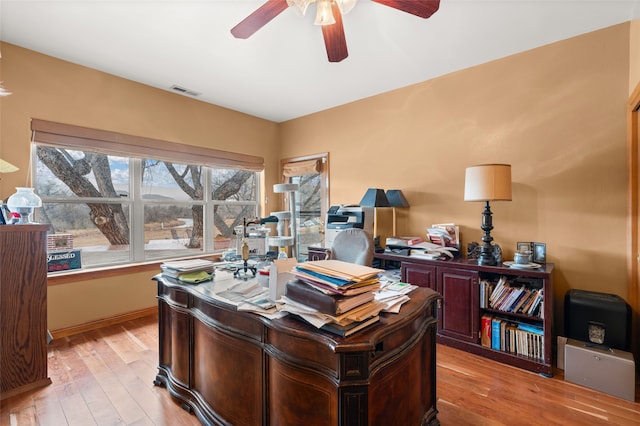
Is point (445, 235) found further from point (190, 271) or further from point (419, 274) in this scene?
point (190, 271)

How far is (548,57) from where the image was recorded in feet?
8.68

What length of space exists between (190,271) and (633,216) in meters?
3.31

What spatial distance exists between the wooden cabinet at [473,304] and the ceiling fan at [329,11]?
2008 mm

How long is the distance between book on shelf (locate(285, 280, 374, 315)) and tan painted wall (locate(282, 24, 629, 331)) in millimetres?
2327

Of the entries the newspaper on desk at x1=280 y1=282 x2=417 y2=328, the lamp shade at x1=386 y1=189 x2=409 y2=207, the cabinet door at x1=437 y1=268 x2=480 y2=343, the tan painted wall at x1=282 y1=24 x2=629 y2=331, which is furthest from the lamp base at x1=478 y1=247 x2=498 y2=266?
the newspaper on desk at x1=280 y1=282 x2=417 y2=328

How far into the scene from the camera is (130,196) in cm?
353

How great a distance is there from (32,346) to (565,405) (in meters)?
3.78

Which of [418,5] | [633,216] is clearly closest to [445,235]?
[633,216]

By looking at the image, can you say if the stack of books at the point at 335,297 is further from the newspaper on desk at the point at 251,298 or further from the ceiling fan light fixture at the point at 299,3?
the ceiling fan light fixture at the point at 299,3

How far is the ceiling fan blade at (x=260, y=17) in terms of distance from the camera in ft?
5.44

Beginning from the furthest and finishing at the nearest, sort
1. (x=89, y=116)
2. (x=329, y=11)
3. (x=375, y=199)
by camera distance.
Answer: (x=375, y=199) < (x=89, y=116) < (x=329, y=11)

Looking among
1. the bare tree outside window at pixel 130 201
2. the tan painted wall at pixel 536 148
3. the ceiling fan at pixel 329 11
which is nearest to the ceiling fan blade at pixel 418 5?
the ceiling fan at pixel 329 11

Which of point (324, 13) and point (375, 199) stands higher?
point (324, 13)

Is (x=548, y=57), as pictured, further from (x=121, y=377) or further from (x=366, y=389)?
(x=121, y=377)
